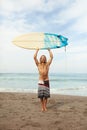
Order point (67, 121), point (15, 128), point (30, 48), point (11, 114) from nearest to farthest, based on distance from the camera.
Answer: point (15, 128)
point (67, 121)
point (11, 114)
point (30, 48)

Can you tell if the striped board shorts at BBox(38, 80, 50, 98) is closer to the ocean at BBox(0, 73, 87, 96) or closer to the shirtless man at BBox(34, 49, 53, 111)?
the shirtless man at BBox(34, 49, 53, 111)

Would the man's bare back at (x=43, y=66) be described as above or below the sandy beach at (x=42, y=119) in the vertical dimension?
above

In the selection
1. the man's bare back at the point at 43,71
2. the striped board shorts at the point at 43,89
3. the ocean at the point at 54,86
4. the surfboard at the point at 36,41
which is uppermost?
the surfboard at the point at 36,41

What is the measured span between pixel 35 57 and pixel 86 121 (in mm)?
2292

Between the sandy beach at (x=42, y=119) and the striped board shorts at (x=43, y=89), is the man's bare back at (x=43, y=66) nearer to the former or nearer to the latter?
the striped board shorts at (x=43, y=89)

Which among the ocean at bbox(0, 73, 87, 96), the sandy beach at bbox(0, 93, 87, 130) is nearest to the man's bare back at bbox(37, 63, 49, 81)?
the sandy beach at bbox(0, 93, 87, 130)

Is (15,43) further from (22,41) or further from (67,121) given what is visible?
(67,121)

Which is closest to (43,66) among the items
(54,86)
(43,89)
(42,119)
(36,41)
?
(43,89)

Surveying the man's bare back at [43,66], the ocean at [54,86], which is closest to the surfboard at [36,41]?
the man's bare back at [43,66]

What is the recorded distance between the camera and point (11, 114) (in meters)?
6.81

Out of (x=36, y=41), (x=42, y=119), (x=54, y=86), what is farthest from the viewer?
(x=54, y=86)

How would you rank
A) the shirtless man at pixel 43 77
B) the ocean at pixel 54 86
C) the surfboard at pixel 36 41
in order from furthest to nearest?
the ocean at pixel 54 86 → the surfboard at pixel 36 41 → the shirtless man at pixel 43 77

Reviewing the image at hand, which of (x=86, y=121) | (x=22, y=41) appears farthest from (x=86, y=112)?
(x=22, y=41)

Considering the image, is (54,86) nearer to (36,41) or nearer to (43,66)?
(36,41)
